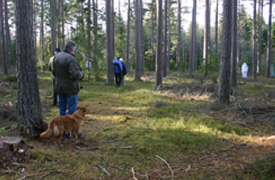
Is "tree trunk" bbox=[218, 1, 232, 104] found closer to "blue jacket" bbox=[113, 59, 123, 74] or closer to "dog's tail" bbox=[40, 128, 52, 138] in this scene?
"dog's tail" bbox=[40, 128, 52, 138]

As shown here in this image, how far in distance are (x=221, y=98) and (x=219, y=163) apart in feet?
14.5

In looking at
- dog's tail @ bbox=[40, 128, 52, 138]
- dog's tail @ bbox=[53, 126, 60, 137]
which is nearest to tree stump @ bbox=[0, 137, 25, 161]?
dog's tail @ bbox=[40, 128, 52, 138]

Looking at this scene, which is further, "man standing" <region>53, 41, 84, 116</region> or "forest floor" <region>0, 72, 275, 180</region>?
"man standing" <region>53, 41, 84, 116</region>

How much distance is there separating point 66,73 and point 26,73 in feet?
2.55

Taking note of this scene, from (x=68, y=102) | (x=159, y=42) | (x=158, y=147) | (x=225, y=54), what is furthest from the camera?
(x=159, y=42)

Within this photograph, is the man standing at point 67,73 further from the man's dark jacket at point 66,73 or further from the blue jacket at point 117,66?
the blue jacket at point 117,66

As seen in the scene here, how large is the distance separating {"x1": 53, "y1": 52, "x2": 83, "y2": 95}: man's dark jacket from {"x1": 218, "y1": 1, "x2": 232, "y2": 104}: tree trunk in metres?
5.48

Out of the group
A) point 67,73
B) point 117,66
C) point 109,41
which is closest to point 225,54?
point 67,73

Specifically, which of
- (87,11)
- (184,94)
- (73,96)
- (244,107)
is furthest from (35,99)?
(87,11)

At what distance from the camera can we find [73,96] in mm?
4770

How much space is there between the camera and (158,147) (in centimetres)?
444

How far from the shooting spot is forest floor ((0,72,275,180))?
3.48 metres

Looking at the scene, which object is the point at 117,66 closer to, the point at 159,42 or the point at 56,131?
the point at 159,42

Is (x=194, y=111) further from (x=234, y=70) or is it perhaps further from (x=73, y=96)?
(x=234, y=70)
